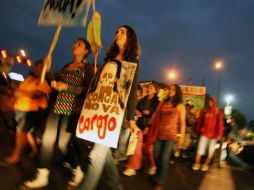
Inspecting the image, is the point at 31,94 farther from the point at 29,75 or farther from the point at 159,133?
the point at 159,133

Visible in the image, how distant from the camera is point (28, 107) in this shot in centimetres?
555

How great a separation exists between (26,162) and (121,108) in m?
2.60

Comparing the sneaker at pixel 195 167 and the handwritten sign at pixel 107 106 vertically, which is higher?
the handwritten sign at pixel 107 106

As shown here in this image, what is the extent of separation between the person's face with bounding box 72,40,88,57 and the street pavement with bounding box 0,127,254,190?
1737 mm

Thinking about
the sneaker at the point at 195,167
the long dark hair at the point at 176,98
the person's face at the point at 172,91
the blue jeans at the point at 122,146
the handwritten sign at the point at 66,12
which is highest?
the handwritten sign at the point at 66,12

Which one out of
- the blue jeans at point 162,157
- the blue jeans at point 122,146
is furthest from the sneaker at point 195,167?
the blue jeans at point 162,157

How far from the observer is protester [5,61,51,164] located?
215 inches

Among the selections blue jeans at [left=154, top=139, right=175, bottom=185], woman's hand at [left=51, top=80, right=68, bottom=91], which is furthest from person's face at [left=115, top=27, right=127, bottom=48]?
blue jeans at [left=154, top=139, right=175, bottom=185]

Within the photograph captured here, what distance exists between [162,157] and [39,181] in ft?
7.72

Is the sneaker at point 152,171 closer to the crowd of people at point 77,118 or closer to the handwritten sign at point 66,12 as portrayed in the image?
the crowd of people at point 77,118

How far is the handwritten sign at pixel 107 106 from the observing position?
379cm

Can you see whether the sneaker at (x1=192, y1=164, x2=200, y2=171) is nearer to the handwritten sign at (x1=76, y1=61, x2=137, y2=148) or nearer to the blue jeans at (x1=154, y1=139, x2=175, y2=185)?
the blue jeans at (x1=154, y1=139, x2=175, y2=185)

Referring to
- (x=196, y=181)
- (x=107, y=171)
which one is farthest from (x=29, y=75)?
(x=196, y=181)

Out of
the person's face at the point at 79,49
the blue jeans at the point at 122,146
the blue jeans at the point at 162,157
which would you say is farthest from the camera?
the blue jeans at the point at 122,146
